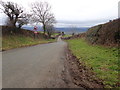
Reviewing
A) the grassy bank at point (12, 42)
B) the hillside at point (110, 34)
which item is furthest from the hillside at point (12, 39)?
the hillside at point (110, 34)

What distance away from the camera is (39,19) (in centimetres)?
3709

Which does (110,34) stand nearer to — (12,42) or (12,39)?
(12,42)

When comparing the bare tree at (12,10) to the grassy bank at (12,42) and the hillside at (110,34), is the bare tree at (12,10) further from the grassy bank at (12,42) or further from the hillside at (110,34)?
the hillside at (110,34)

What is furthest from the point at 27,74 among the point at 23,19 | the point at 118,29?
the point at 23,19

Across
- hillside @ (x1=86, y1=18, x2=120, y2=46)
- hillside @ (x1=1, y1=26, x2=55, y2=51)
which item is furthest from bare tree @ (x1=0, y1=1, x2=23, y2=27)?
hillside @ (x1=86, y1=18, x2=120, y2=46)

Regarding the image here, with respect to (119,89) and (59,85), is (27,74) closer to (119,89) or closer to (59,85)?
(59,85)

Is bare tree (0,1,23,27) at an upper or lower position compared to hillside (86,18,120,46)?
upper

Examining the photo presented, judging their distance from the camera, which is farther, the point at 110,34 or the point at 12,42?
the point at 12,42

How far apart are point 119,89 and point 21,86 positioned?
11.2ft

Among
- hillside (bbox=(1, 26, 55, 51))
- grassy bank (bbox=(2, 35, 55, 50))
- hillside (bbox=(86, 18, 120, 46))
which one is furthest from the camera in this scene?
hillside (bbox=(1, 26, 55, 51))

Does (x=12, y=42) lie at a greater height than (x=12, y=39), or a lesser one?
lesser

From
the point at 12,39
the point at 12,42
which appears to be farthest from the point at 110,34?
the point at 12,39

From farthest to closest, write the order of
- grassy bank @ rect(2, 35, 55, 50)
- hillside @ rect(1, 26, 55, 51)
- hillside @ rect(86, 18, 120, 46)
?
hillside @ rect(1, 26, 55, 51) < grassy bank @ rect(2, 35, 55, 50) < hillside @ rect(86, 18, 120, 46)

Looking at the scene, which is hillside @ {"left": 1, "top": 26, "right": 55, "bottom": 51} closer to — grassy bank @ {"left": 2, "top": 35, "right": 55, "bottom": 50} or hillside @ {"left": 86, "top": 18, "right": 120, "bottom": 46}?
grassy bank @ {"left": 2, "top": 35, "right": 55, "bottom": 50}
